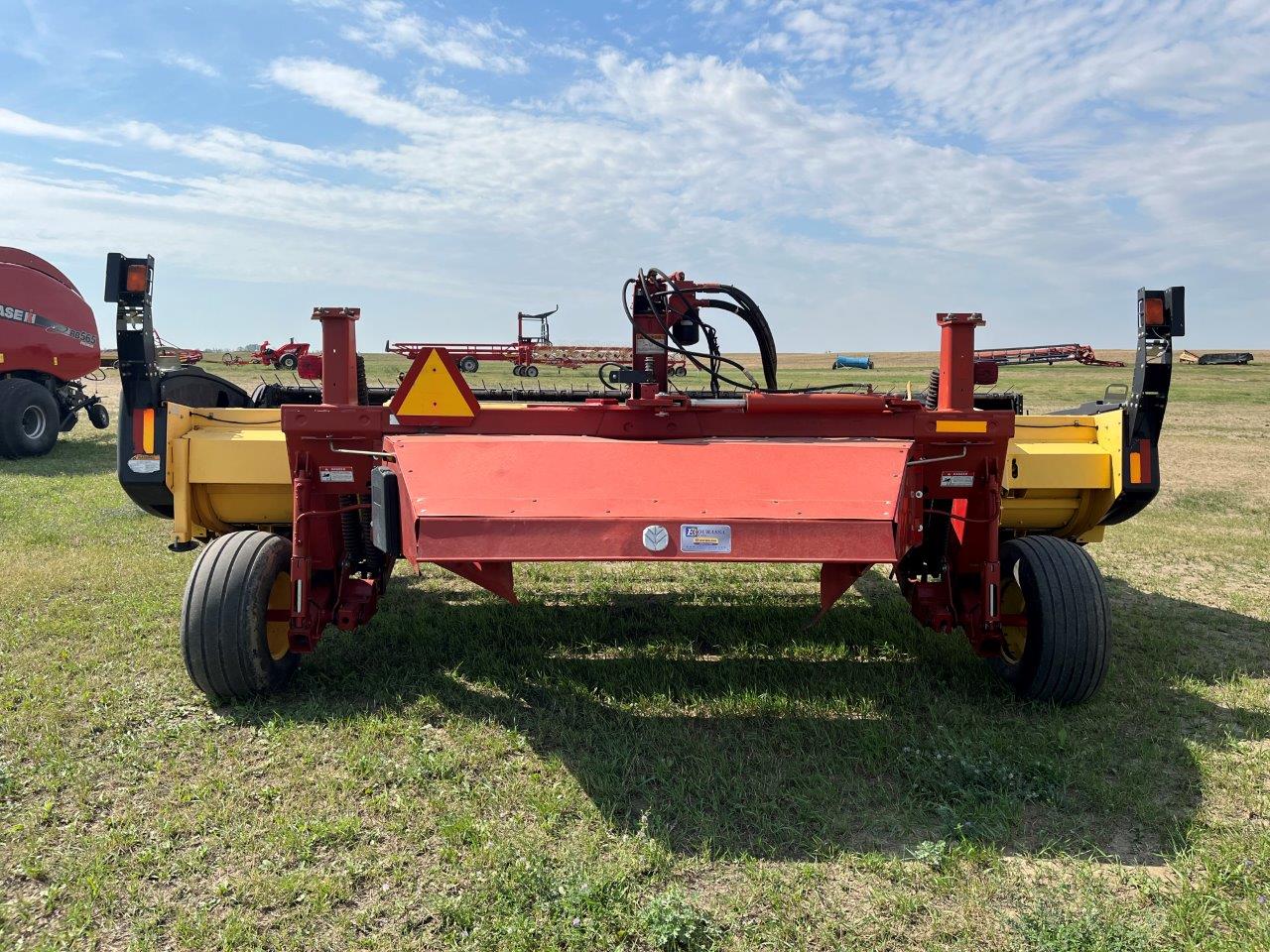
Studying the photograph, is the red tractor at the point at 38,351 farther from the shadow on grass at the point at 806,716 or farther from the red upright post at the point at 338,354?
the red upright post at the point at 338,354

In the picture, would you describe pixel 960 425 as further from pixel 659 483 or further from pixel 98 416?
pixel 98 416

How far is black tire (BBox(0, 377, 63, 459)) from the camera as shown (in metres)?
12.0

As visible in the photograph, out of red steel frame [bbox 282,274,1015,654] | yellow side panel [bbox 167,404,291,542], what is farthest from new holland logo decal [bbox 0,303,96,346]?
red steel frame [bbox 282,274,1015,654]

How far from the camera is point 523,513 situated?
3.16m

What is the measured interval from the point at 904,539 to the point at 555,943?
1.75m

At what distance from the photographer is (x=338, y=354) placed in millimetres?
3982

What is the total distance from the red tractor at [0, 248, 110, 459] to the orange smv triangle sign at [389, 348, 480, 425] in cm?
1088

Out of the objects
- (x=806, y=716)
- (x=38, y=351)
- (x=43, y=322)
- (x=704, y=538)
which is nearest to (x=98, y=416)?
(x=38, y=351)

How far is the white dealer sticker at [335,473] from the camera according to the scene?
3.92 meters

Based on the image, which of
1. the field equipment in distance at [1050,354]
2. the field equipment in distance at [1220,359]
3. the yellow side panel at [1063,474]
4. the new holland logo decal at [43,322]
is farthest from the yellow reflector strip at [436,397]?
the field equipment in distance at [1220,359]

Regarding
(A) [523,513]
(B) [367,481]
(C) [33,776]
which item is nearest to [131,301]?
(B) [367,481]

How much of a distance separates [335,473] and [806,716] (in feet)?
7.35

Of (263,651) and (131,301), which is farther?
(131,301)

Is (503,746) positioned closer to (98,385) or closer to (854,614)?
(854,614)
